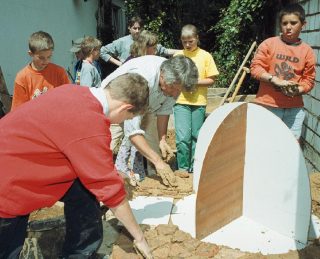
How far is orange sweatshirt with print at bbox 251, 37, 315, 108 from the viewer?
3.74 m

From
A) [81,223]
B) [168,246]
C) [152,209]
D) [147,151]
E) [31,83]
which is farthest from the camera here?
[31,83]

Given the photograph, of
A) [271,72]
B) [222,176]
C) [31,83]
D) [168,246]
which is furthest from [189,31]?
[168,246]

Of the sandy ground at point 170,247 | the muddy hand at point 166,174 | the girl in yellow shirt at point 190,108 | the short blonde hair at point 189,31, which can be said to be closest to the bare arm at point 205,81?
the girl in yellow shirt at point 190,108

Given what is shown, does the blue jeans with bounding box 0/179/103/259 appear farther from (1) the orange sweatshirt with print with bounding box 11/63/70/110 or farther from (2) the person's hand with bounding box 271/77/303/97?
(2) the person's hand with bounding box 271/77/303/97

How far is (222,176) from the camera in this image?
2.92 m

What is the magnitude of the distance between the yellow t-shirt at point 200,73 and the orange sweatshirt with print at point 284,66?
2.88ft

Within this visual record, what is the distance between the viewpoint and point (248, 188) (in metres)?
3.13

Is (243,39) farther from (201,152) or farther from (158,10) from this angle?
(201,152)

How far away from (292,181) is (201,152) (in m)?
0.87

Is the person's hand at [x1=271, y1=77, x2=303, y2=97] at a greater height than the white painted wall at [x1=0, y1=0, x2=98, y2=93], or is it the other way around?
the white painted wall at [x1=0, y1=0, x2=98, y2=93]

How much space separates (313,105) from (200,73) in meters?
1.36

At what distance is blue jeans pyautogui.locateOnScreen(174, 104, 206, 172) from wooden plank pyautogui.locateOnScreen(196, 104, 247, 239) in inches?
60.0

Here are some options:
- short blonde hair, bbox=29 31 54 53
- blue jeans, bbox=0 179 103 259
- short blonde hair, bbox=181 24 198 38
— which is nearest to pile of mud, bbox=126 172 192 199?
blue jeans, bbox=0 179 103 259

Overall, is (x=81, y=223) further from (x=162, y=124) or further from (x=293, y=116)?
(x=293, y=116)
